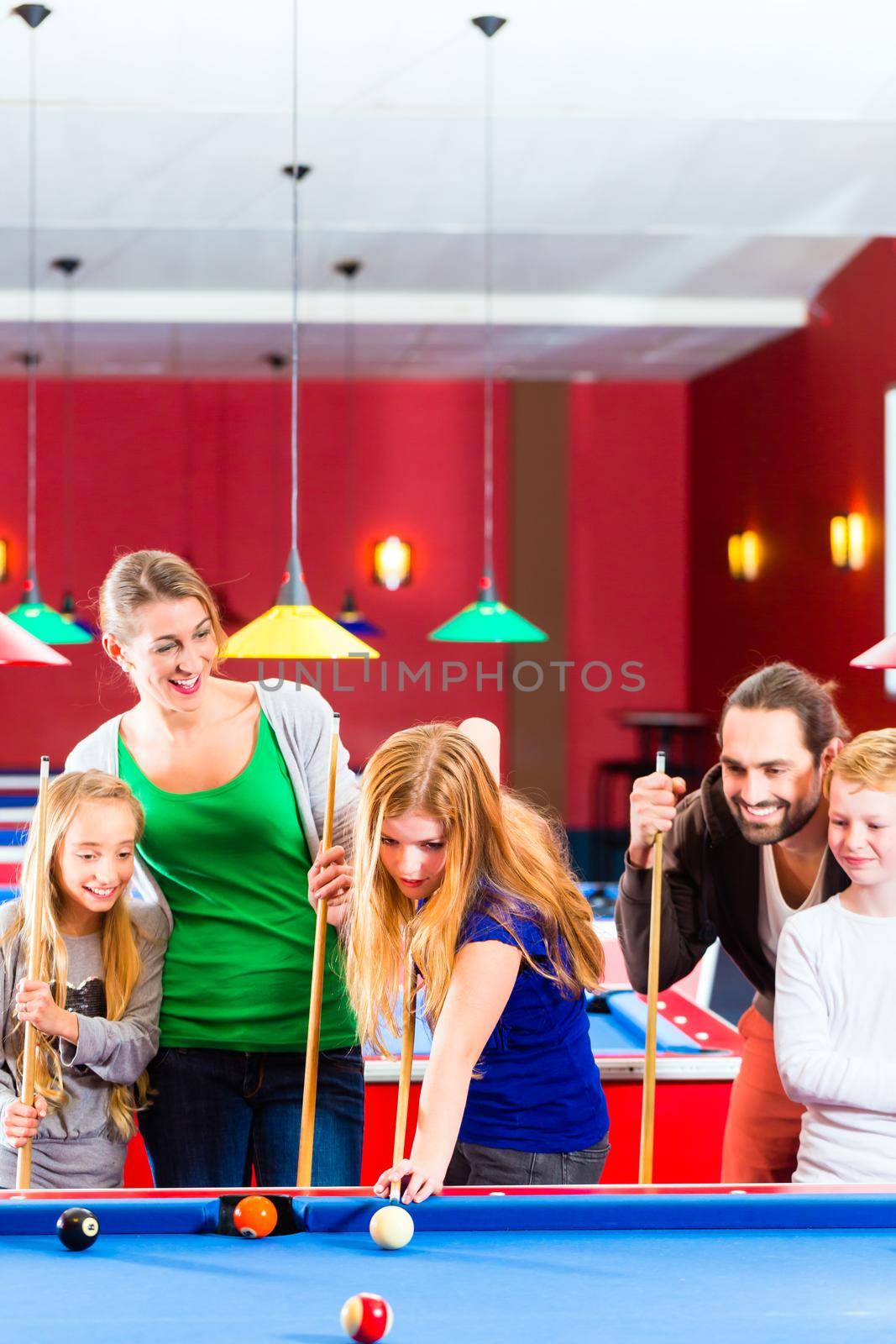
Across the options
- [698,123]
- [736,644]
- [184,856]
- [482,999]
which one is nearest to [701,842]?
[482,999]

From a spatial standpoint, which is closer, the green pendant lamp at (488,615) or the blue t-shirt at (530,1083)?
the blue t-shirt at (530,1083)

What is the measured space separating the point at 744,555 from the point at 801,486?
961 mm

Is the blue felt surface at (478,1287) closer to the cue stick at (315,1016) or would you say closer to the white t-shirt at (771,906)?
the cue stick at (315,1016)

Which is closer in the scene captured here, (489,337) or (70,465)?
(489,337)

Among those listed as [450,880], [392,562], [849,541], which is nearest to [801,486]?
[849,541]

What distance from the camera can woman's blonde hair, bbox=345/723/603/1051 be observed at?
184 centimetres

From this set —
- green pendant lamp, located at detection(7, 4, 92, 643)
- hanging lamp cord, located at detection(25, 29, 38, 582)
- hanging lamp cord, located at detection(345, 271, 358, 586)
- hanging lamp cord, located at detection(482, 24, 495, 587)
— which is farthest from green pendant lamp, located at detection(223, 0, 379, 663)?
hanging lamp cord, located at detection(345, 271, 358, 586)

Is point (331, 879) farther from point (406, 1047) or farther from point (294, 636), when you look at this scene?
point (294, 636)

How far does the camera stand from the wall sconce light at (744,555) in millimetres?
8375

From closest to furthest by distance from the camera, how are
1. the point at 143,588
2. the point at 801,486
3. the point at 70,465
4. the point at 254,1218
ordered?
the point at 254,1218 → the point at 143,588 → the point at 801,486 → the point at 70,465

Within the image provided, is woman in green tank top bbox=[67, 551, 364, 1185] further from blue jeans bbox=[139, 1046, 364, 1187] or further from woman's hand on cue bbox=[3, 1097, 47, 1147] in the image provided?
woman's hand on cue bbox=[3, 1097, 47, 1147]

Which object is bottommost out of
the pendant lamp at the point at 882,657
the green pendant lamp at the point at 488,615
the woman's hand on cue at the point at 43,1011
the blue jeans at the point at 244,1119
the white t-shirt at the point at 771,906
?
the blue jeans at the point at 244,1119

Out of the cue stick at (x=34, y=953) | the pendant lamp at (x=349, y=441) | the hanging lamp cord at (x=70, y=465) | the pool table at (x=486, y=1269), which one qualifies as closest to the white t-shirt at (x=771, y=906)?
the pool table at (x=486, y=1269)

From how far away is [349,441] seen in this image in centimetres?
953
